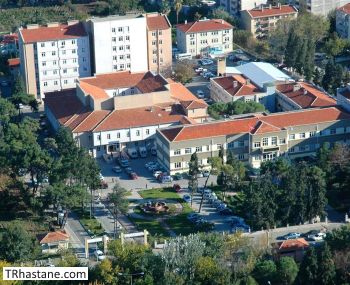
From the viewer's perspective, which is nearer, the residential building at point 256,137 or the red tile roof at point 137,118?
the residential building at point 256,137

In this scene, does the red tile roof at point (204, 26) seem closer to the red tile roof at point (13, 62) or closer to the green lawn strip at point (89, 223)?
the red tile roof at point (13, 62)

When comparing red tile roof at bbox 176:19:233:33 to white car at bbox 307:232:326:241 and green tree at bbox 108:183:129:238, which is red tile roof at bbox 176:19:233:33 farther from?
white car at bbox 307:232:326:241

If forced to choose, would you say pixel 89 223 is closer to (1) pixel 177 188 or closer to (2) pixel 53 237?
(2) pixel 53 237

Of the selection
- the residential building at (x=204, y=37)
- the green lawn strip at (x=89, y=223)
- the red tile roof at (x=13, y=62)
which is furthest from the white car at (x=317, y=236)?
the red tile roof at (x=13, y=62)

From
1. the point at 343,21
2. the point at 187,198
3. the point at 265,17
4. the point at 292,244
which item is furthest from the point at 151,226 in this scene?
the point at 343,21

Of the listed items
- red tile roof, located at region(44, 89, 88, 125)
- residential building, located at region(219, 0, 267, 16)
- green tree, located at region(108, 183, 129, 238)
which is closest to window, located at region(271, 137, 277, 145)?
green tree, located at region(108, 183, 129, 238)

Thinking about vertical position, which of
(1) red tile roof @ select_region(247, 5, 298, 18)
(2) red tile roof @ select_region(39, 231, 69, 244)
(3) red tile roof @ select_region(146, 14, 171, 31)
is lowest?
(2) red tile roof @ select_region(39, 231, 69, 244)

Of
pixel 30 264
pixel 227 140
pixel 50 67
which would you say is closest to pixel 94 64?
pixel 50 67
